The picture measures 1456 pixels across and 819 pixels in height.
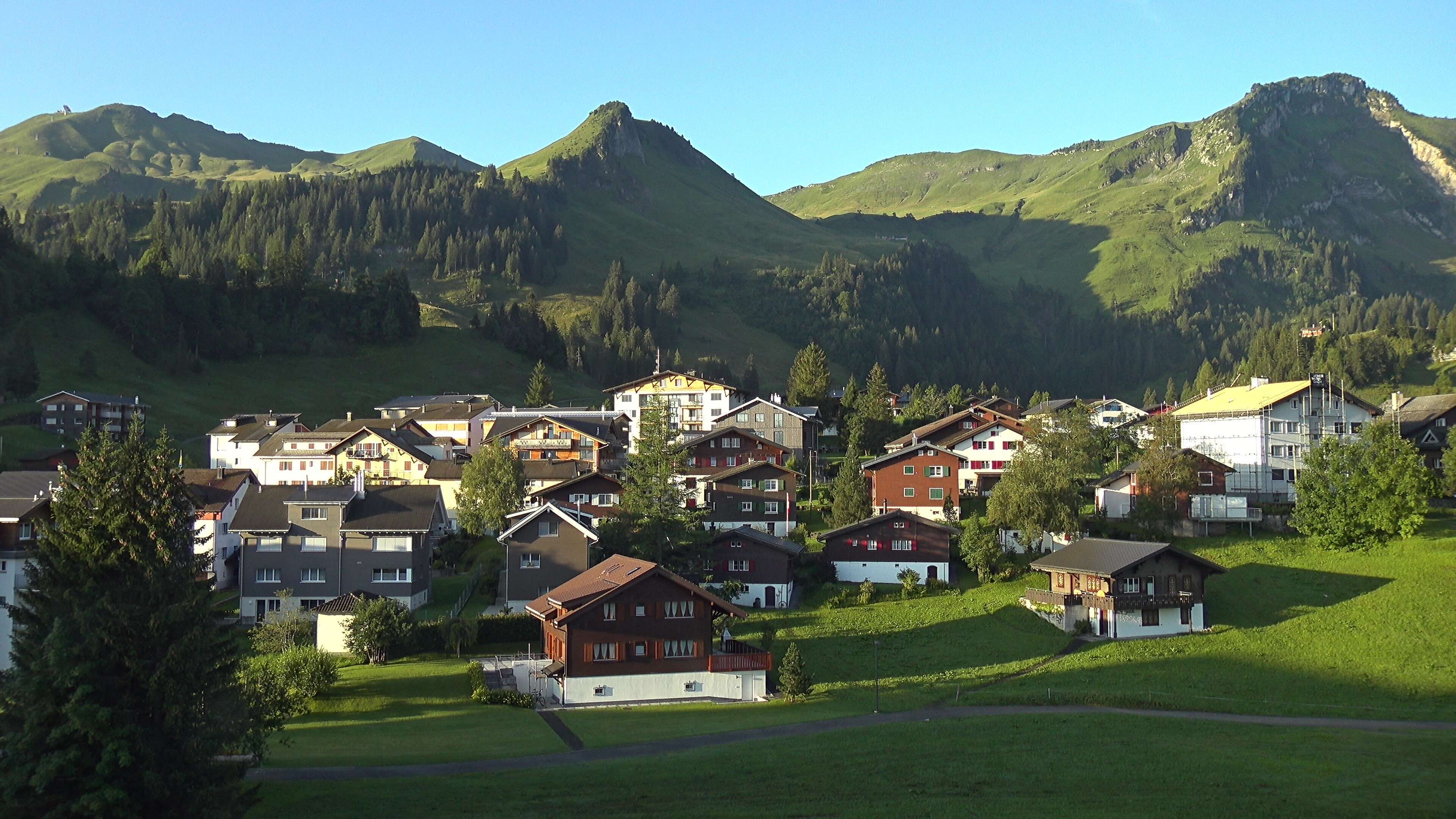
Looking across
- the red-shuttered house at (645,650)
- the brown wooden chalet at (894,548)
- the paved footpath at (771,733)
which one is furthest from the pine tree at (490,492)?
the paved footpath at (771,733)

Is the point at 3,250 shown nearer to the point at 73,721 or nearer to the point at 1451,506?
the point at 73,721

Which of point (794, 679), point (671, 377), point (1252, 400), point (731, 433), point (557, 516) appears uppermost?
point (671, 377)

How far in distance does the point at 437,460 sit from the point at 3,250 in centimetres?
7759

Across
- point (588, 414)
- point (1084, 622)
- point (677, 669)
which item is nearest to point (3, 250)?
point (588, 414)

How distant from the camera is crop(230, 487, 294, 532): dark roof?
5909 cm

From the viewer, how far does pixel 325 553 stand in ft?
194

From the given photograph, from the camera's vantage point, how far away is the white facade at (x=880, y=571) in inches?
2522

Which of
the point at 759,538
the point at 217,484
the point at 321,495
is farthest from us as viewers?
the point at 217,484

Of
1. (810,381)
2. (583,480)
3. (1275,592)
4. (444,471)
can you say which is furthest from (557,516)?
(810,381)

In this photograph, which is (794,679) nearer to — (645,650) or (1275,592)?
(645,650)

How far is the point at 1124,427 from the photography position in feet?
316

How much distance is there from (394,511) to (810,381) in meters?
66.3

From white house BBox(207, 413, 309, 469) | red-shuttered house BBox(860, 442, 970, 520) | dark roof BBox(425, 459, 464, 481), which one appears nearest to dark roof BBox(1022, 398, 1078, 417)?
red-shuttered house BBox(860, 442, 970, 520)

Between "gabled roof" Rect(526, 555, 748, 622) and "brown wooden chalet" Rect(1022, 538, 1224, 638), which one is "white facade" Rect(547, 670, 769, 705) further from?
"brown wooden chalet" Rect(1022, 538, 1224, 638)
